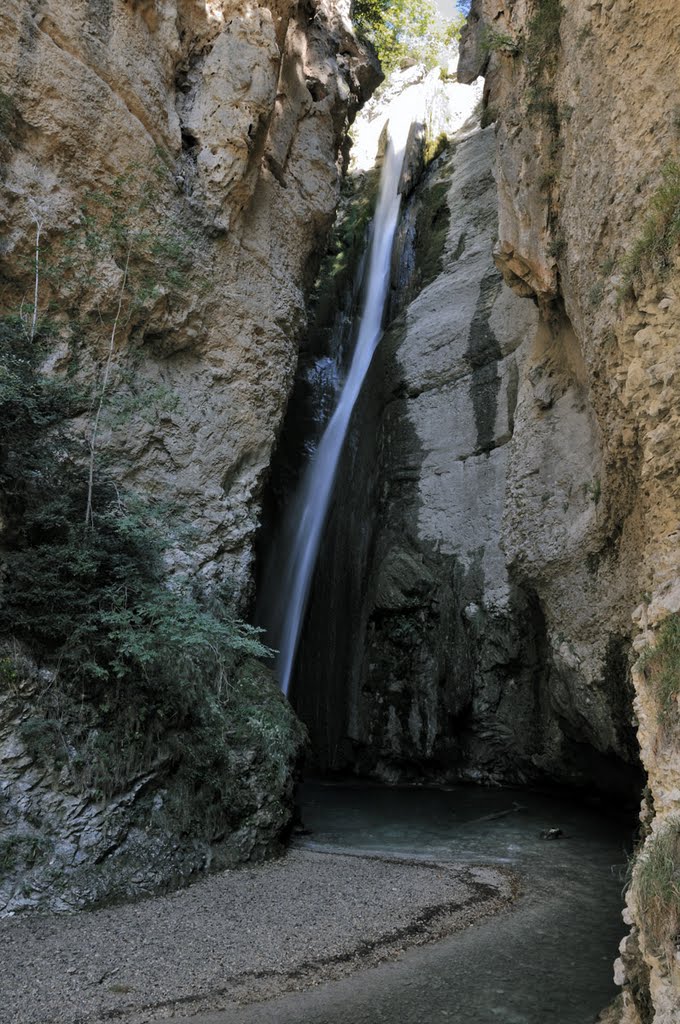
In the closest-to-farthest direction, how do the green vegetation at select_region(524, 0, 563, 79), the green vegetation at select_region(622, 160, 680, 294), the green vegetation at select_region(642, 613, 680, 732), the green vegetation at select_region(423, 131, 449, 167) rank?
1. the green vegetation at select_region(642, 613, 680, 732)
2. the green vegetation at select_region(622, 160, 680, 294)
3. the green vegetation at select_region(524, 0, 563, 79)
4. the green vegetation at select_region(423, 131, 449, 167)

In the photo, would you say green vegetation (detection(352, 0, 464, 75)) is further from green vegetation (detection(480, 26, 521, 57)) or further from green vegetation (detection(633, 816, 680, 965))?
green vegetation (detection(633, 816, 680, 965))

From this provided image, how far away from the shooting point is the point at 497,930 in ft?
23.6

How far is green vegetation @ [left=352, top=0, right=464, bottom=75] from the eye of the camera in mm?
29922

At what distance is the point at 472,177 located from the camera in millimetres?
19703

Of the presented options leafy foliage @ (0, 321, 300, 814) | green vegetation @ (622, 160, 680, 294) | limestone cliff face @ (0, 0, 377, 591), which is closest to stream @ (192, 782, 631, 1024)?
leafy foliage @ (0, 321, 300, 814)

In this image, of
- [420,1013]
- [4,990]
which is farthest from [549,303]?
[4,990]

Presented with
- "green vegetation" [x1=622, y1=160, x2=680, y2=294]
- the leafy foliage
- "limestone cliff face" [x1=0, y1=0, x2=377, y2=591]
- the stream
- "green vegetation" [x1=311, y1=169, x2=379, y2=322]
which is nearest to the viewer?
the stream

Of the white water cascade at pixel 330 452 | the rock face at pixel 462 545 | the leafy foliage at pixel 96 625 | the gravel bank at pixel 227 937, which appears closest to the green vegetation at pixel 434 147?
the white water cascade at pixel 330 452

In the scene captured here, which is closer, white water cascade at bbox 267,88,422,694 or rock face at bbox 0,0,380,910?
rock face at bbox 0,0,380,910

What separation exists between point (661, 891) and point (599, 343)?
5.43 metres

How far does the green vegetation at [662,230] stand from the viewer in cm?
643

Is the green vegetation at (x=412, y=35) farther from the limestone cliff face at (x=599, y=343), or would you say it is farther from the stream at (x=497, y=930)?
the stream at (x=497, y=930)

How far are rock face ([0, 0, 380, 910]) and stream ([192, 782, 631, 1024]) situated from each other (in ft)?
9.03

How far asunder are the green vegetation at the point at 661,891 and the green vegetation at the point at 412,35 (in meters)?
31.2
